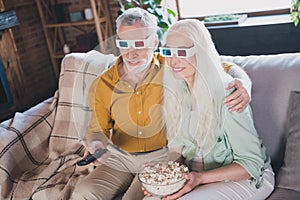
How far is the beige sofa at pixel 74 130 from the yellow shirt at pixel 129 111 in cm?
15

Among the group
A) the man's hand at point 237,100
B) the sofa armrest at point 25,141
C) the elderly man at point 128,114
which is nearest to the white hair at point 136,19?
the elderly man at point 128,114

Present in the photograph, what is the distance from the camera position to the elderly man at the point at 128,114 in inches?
56.8

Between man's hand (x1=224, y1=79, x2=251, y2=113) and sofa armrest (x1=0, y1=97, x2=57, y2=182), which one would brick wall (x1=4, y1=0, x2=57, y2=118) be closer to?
sofa armrest (x1=0, y1=97, x2=57, y2=182)

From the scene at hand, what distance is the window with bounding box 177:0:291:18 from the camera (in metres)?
2.91

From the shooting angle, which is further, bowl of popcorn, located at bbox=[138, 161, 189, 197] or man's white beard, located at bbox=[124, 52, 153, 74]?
man's white beard, located at bbox=[124, 52, 153, 74]

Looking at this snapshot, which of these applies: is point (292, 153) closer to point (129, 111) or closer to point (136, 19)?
point (129, 111)

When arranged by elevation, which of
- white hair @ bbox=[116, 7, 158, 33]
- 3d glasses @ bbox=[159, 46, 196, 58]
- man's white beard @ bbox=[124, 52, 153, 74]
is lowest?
man's white beard @ bbox=[124, 52, 153, 74]

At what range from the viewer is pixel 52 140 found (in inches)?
76.2

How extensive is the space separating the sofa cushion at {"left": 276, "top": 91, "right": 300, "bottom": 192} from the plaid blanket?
85cm

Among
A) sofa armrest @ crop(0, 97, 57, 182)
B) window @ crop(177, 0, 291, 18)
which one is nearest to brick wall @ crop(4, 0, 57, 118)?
window @ crop(177, 0, 291, 18)

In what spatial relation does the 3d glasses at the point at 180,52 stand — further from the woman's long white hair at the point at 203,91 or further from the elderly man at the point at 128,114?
the elderly man at the point at 128,114

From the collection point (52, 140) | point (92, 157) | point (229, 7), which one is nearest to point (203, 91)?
point (92, 157)

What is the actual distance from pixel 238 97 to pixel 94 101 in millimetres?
638

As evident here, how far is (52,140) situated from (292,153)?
116 cm
